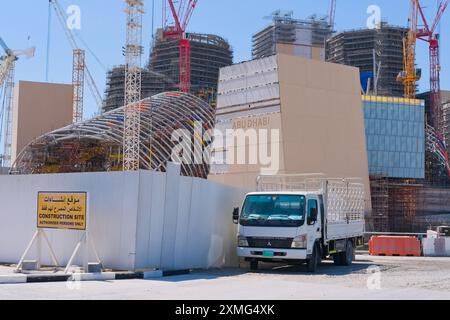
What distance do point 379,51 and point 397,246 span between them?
80263 millimetres

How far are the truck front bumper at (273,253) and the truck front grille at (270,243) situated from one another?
0.09 meters

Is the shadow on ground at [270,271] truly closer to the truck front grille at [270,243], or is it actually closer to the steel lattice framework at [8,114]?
the truck front grille at [270,243]

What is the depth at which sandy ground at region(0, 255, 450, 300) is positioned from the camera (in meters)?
12.1

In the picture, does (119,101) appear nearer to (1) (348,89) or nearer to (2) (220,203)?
(1) (348,89)

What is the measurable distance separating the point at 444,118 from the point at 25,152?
64.3 meters

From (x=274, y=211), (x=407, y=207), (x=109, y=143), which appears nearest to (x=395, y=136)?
(x=407, y=207)

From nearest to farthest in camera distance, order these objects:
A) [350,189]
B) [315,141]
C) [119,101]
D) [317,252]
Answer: [317,252]
[350,189]
[315,141]
[119,101]

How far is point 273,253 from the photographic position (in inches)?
683

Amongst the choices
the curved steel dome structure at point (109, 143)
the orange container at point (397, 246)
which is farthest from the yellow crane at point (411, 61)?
the orange container at point (397, 246)

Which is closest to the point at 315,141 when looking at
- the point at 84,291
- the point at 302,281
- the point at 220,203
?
the point at 220,203

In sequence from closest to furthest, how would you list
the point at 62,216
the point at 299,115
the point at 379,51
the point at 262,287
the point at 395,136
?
the point at 262,287, the point at 62,216, the point at 299,115, the point at 395,136, the point at 379,51

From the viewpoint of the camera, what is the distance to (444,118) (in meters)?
98.4
